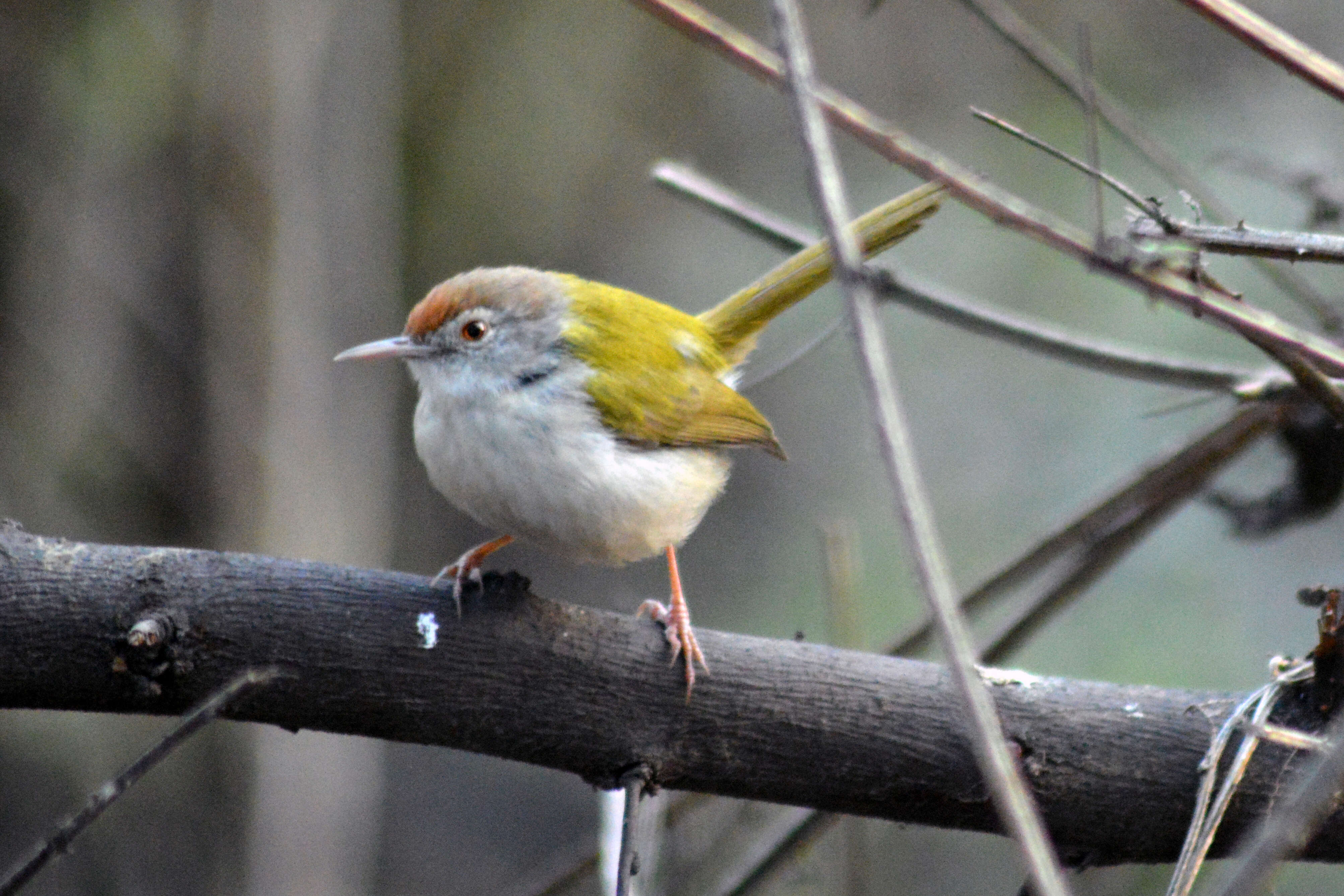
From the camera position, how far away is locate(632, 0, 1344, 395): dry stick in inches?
48.7

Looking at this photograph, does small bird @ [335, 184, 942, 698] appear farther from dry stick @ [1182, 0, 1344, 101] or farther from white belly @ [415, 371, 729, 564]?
dry stick @ [1182, 0, 1344, 101]

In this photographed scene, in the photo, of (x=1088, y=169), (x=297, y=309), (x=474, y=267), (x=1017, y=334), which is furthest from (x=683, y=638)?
(x=474, y=267)

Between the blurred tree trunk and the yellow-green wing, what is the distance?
9.92 ft

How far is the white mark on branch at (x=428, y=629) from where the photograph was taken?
96.5 inches

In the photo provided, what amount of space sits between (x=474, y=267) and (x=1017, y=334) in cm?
475

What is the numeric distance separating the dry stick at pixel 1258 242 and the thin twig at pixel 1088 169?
0.09 feet

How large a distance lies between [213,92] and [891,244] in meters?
3.99

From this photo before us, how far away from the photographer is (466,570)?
9.19 ft

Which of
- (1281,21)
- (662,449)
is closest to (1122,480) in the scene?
(662,449)

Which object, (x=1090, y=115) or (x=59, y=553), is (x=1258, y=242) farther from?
(x=59, y=553)

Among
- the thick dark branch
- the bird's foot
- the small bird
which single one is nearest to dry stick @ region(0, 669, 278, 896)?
the thick dark branch

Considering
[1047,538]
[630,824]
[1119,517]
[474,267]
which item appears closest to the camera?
[630,824]

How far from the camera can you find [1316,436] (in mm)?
3209

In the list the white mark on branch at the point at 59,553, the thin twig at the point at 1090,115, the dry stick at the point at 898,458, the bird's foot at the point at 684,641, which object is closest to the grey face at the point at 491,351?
the bird's foot at the point at 684,641
